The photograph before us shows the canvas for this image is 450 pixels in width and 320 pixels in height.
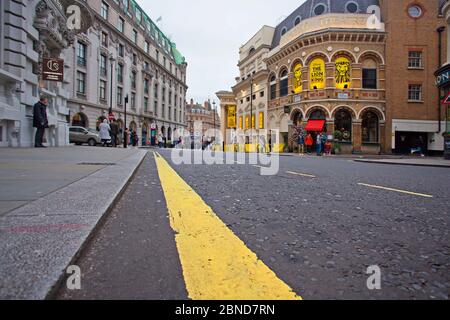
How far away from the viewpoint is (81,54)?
32.5m

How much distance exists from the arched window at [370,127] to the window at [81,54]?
3017 cm

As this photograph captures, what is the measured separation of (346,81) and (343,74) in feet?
2.31

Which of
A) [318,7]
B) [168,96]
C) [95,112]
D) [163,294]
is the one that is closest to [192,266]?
[163,294]

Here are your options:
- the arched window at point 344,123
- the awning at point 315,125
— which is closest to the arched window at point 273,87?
the awning at point 315,125

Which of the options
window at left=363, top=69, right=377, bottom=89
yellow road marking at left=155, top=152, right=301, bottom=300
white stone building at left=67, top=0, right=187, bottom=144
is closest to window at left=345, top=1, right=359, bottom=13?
window at left=363, top=69, right=377, bottom=89

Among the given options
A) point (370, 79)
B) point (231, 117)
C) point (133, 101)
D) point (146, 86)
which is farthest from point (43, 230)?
point (146, 86)

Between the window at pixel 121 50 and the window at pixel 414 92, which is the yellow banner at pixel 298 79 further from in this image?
the window at pixel 121 50

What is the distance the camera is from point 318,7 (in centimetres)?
2988

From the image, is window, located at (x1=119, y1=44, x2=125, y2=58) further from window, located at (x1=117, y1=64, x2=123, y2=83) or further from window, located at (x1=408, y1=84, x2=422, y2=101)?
window, located at (x1=408, y1=84, x2=422, y2=101)

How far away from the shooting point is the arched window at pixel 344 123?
2727 centimetres

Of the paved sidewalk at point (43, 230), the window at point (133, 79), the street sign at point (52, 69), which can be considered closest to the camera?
the paved sidewalk at point (43, 230)

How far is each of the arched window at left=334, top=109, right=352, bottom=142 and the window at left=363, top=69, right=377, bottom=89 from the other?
3051 millimetres

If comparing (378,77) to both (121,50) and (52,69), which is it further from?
(121,50)

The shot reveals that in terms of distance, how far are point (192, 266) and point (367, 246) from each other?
3.83 feet
